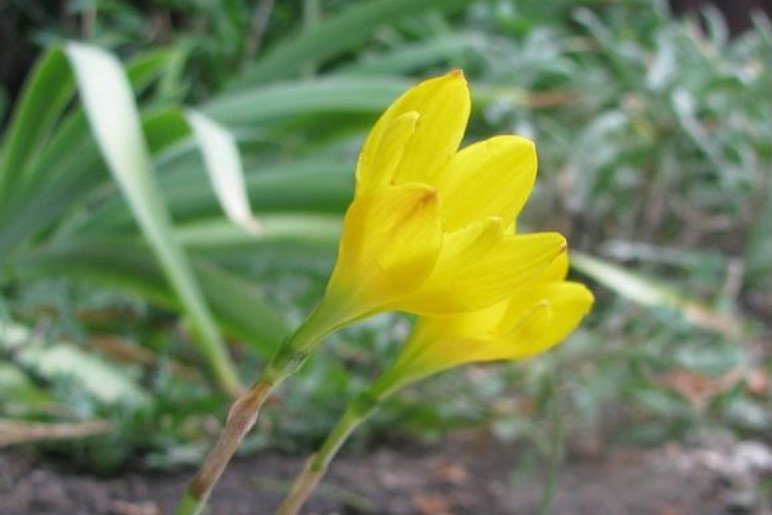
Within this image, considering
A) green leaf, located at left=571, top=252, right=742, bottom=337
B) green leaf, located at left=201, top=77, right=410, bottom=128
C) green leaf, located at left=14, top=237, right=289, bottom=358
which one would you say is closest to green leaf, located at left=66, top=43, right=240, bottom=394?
green leaf, located at left=14, top=237, right=289, bottom=358

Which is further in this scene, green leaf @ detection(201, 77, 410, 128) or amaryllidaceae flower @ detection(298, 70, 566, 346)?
green leaf @ detection(201, 77, 410, 128)

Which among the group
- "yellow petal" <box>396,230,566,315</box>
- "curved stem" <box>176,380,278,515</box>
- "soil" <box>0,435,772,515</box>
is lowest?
"soil" <box>0,435,772,515</box>

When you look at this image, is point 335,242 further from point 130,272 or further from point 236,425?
point 236,425

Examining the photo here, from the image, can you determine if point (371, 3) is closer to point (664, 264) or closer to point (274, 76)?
point (274, 76)

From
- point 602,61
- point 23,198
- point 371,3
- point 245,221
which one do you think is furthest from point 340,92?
point 602,61

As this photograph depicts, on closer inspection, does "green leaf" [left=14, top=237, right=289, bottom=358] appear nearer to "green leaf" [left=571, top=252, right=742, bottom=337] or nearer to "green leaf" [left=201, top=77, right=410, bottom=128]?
"green leaf" [left=201, top=77, right=410, bottom=128]

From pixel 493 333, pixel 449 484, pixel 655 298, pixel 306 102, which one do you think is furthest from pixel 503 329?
pixel 306 102
